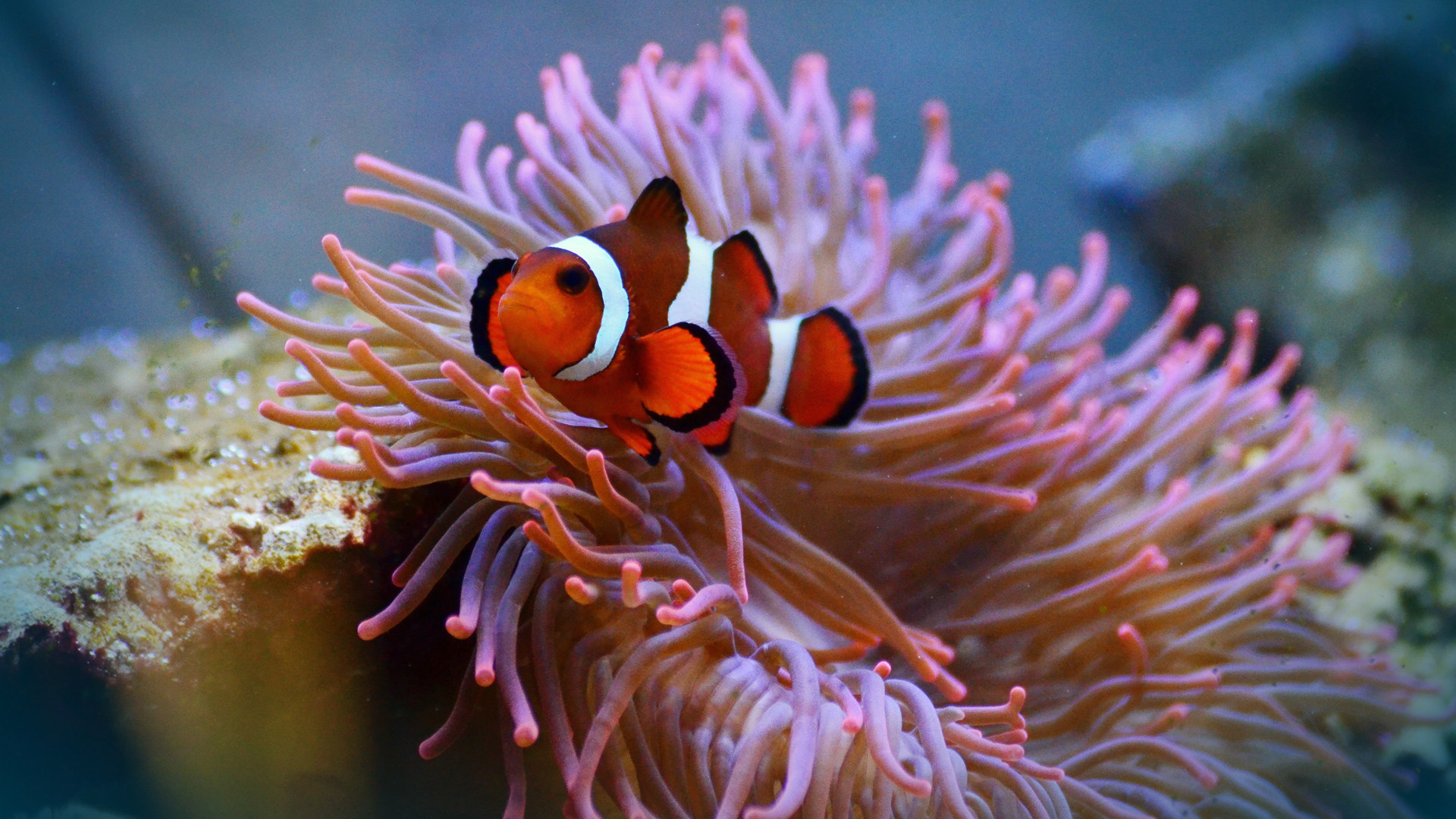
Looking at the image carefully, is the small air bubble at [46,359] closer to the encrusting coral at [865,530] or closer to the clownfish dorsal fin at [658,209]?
the encrusting coral at [865,530]

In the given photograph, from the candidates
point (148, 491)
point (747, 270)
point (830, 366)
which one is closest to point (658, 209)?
point (747, 270)

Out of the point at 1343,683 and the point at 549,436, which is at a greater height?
the point at 549,436

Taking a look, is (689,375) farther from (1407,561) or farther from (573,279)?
(1407,561)

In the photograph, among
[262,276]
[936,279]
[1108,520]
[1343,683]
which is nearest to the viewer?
[1343,683]

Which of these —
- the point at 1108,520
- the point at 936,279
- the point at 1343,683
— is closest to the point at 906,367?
the point at 936,279

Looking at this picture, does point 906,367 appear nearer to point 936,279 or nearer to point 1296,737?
point 936,279

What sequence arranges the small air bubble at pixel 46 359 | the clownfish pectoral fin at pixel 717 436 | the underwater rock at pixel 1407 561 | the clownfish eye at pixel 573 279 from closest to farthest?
the clownfish eye at pixel 573 279, the clownfish pectoral fin at pixel 717 436, the underwater rock at pixel 1407 561, the small air bubble at pixel 46 359

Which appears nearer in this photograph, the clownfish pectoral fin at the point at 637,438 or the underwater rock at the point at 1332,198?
the clownfish pectoral fin at the point at 637,438

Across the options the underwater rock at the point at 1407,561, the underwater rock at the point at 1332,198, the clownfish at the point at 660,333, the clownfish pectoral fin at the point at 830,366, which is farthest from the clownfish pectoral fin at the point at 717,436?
the underwater rock at the point at 1332,198
